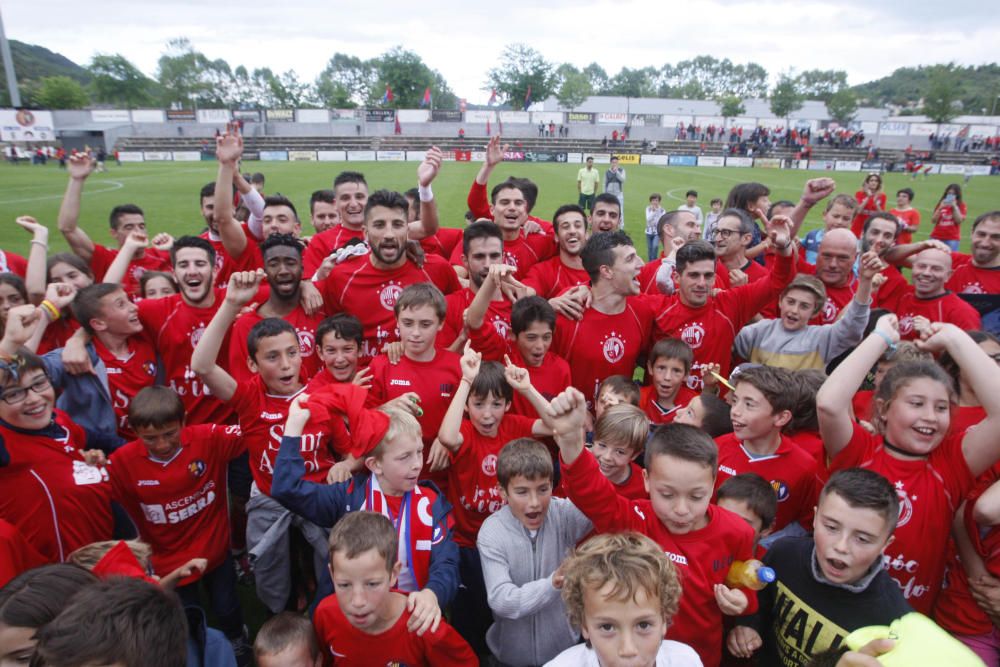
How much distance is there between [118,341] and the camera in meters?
4.27

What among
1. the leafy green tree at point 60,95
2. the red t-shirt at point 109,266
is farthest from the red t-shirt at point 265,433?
the leafy green tree at point 60,95

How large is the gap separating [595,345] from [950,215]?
12.7 metres

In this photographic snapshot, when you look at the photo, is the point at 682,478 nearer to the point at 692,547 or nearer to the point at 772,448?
the point at 692,547

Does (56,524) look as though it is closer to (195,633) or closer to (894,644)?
(195,633)

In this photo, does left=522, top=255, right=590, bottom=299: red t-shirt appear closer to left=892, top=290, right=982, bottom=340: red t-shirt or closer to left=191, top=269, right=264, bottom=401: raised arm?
left=191, top=269, right=264, bottom=401: raised arm

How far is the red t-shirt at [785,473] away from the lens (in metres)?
3.37

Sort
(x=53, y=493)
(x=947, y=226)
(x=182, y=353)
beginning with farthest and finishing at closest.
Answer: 1. (x=947, y=226)
2. (x=182, y=353)
3. (x=53, y=493)

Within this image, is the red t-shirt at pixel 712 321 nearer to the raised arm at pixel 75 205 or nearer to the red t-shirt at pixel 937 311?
the red t-shirt at pixel 937 311

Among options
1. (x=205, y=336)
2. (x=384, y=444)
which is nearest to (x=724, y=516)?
(x=384, y=444)

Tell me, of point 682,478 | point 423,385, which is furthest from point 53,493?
point 682,478

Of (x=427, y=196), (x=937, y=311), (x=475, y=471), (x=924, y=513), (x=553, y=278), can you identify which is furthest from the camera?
(x=427, y=196)

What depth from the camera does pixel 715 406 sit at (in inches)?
159

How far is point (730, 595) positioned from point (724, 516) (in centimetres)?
38

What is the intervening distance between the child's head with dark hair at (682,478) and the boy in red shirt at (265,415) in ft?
6.50
